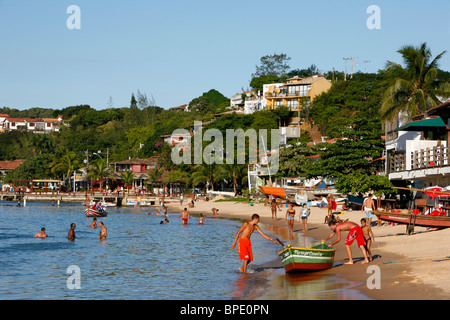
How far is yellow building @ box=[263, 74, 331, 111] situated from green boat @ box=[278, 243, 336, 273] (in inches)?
3318

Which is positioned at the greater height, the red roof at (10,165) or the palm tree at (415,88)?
the palm tree at (415,88)

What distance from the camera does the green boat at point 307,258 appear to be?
17.3 meters

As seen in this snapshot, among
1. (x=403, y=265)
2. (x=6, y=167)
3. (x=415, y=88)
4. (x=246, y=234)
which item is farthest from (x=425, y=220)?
(x=6, y=167)

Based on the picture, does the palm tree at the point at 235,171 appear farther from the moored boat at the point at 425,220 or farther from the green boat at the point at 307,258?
the green boat at the point at 307,258

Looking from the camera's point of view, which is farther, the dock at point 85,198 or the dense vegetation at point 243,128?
the dock at point 85,198

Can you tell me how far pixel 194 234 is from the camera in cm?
3653

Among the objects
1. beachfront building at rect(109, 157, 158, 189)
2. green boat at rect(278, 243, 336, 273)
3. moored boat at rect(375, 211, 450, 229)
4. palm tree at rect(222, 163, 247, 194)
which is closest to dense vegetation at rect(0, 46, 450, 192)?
palm tree at rect(222, 163, 247, 194)

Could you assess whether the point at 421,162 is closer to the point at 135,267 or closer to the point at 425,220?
the point at 425,220

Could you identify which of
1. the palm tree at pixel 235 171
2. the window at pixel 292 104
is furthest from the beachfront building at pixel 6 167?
the palm tree at pixel 235 171

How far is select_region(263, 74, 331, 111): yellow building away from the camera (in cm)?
10156

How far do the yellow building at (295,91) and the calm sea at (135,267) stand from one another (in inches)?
2721

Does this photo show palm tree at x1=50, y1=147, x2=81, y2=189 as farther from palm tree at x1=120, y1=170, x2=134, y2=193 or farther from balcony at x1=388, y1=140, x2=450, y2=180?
balcony at x1=388, y1=140, x2=450, y2=180

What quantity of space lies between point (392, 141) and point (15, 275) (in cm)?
3237
